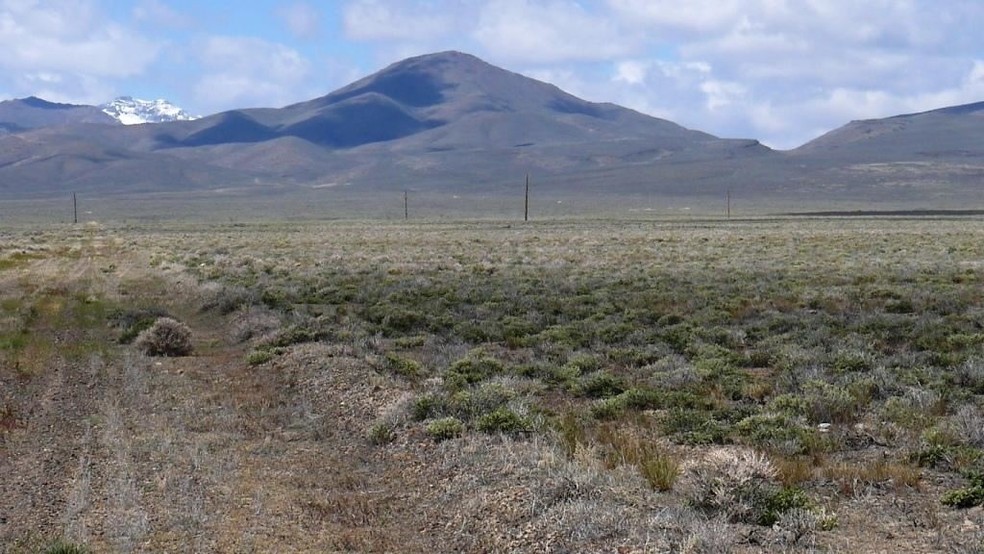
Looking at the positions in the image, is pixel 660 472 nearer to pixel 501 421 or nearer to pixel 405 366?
pixel 501 421

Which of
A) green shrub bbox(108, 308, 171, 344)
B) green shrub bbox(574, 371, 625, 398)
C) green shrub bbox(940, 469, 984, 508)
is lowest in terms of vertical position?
green shrub bbox(108, 308, 171, 344)

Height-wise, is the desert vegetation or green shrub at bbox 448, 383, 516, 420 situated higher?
green shrub at bbox 448, 383, 516, 420

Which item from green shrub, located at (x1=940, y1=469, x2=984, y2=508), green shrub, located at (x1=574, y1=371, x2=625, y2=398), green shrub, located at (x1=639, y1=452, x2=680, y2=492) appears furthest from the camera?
green shrub, located at (x1=574, y1=371, x2=625, y2=398)

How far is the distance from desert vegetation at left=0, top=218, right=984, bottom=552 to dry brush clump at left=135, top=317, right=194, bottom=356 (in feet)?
0.14

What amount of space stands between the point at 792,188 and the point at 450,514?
166 meters

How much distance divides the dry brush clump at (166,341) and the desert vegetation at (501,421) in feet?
0.14

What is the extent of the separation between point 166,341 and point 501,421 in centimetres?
775

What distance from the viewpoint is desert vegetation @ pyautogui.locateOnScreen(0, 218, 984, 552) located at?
6.88 meters

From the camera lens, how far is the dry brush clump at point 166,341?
15.1 meters

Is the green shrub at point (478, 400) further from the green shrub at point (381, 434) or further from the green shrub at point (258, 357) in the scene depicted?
the green shrub at point (258, 357)

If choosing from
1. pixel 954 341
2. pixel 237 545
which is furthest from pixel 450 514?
pixel 954 341

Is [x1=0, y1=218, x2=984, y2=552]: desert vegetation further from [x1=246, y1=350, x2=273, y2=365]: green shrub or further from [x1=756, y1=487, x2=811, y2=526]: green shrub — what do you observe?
[x1=246, y1=350, x2=273, y2=365]: green shrub

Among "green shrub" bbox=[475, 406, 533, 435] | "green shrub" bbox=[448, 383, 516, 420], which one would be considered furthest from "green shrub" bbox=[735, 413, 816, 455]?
"green shrub" bbox=[448, 383, 516, 420]

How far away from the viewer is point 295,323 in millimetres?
16797
